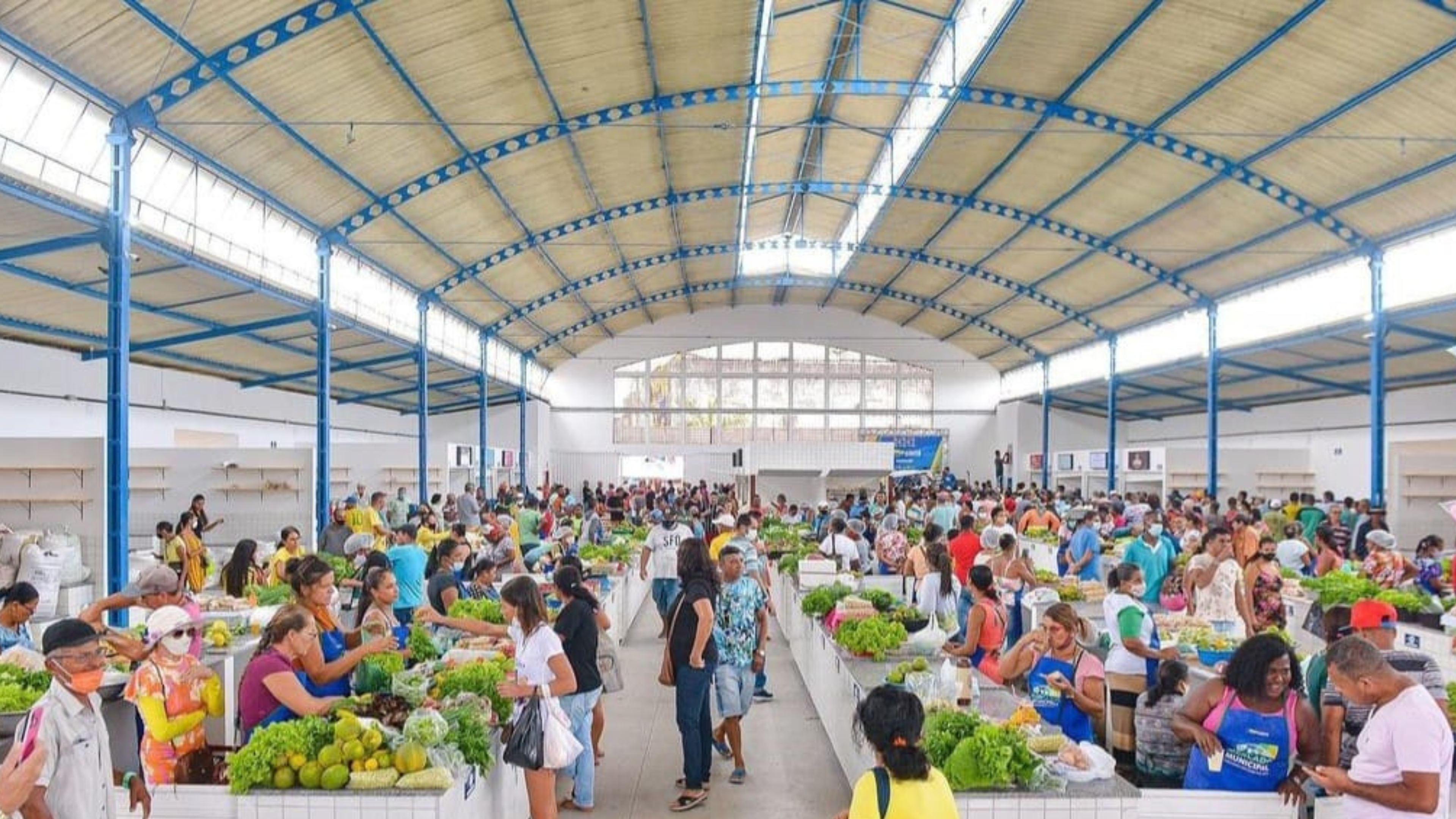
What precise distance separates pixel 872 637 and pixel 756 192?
61.6 ft

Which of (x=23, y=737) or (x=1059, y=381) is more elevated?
(x=1059, y=381)

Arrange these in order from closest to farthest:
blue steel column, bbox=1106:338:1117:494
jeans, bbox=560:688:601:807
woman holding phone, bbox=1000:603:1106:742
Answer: woman holding phone, bbox=1000:603:1106:742
jeans, bbox=560:688:601:807
blue steel column, bbox=1106:338:1117:494

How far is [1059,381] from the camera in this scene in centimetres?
3594

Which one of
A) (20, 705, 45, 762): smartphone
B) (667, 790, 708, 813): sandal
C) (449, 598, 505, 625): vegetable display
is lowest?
(667, 790, 708, 813): sandal

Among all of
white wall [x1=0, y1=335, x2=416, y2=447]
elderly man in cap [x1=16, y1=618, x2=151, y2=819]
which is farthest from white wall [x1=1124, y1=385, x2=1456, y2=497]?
white wall [x1=0, y1=335, x2=416, y2=447]

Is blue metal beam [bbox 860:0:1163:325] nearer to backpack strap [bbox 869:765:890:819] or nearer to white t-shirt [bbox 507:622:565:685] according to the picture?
white t-shirt [bbox 507:622:565:685]

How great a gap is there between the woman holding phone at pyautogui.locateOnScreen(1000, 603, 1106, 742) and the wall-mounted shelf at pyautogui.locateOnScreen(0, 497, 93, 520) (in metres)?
10.1

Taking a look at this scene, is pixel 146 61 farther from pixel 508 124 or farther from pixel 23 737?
pixel 23 737

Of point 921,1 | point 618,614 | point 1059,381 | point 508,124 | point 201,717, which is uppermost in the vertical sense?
point 921,1

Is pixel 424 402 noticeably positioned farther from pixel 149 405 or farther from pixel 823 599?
pixel 823 599

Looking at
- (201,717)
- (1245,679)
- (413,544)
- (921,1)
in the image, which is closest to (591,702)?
(201,717)

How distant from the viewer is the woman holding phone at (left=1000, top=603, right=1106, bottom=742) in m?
5.59

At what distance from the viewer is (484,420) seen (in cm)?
2928

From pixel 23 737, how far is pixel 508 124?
40.6 feet
